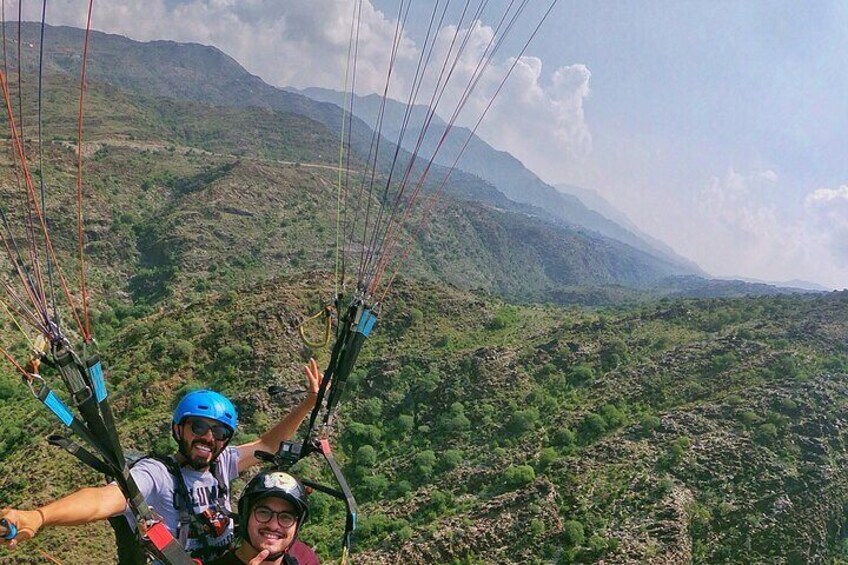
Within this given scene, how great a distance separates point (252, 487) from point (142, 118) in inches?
5721

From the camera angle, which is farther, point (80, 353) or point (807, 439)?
point (807, 439)

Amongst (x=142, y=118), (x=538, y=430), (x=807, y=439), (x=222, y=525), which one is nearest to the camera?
(x=222, y=525)

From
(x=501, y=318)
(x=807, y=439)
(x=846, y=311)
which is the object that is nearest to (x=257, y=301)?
(x=501, y=318)

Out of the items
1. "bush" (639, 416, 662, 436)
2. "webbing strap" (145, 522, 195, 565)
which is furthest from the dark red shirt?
"bush" (639, 416, 662, 436)

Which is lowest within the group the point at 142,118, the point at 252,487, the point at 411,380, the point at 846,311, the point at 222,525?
the point at 411,380

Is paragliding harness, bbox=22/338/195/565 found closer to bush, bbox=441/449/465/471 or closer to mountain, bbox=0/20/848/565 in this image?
mountain, bbox=0/20/848/565

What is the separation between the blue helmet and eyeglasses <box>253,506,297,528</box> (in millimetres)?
1293

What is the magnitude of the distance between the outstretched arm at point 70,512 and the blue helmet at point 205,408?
4.32 ft

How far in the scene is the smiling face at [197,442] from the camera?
5.08 metres

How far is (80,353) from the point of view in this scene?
3.94m

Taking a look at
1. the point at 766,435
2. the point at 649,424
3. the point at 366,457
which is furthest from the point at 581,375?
the point at 366,457

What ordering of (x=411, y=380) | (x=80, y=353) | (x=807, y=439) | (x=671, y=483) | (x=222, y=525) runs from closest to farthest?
(x=80, y=353)
(x=222, y=525)
(x=671, y=483)
(x=807, y=439)
(x=411, y=380)

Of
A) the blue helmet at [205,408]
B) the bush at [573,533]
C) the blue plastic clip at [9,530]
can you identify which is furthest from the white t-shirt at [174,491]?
the bush at [573,533]

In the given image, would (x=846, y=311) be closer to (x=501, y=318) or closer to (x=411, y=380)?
(x=501, y=318)
